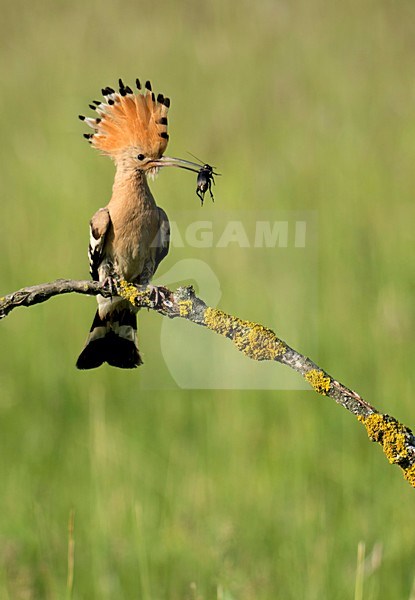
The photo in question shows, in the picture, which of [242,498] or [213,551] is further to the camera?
[242,498]

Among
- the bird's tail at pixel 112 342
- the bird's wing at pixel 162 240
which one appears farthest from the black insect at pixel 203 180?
the bird's wing at pixel 162 240

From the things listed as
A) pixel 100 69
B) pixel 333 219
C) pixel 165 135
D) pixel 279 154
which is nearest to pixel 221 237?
pixel 333 219

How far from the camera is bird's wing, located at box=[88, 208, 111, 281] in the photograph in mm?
1843

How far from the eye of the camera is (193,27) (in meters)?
5.95

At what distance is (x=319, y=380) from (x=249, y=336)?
0.29ft

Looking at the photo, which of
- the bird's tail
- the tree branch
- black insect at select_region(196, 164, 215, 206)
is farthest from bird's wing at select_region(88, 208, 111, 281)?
the tree branch

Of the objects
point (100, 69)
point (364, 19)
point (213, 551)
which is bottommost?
point (213, 551)

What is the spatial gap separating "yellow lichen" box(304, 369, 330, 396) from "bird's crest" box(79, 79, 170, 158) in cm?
43

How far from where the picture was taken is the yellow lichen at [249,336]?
47.2 inches

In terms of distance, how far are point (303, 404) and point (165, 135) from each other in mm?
2714

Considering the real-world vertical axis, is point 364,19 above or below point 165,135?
above

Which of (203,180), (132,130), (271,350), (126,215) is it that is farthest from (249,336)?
Result: (126,215)

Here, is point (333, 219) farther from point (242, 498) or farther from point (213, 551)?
point (213, 551)

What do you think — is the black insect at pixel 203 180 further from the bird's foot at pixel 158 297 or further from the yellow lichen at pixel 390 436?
the yellow lichen at pixel 390 436
